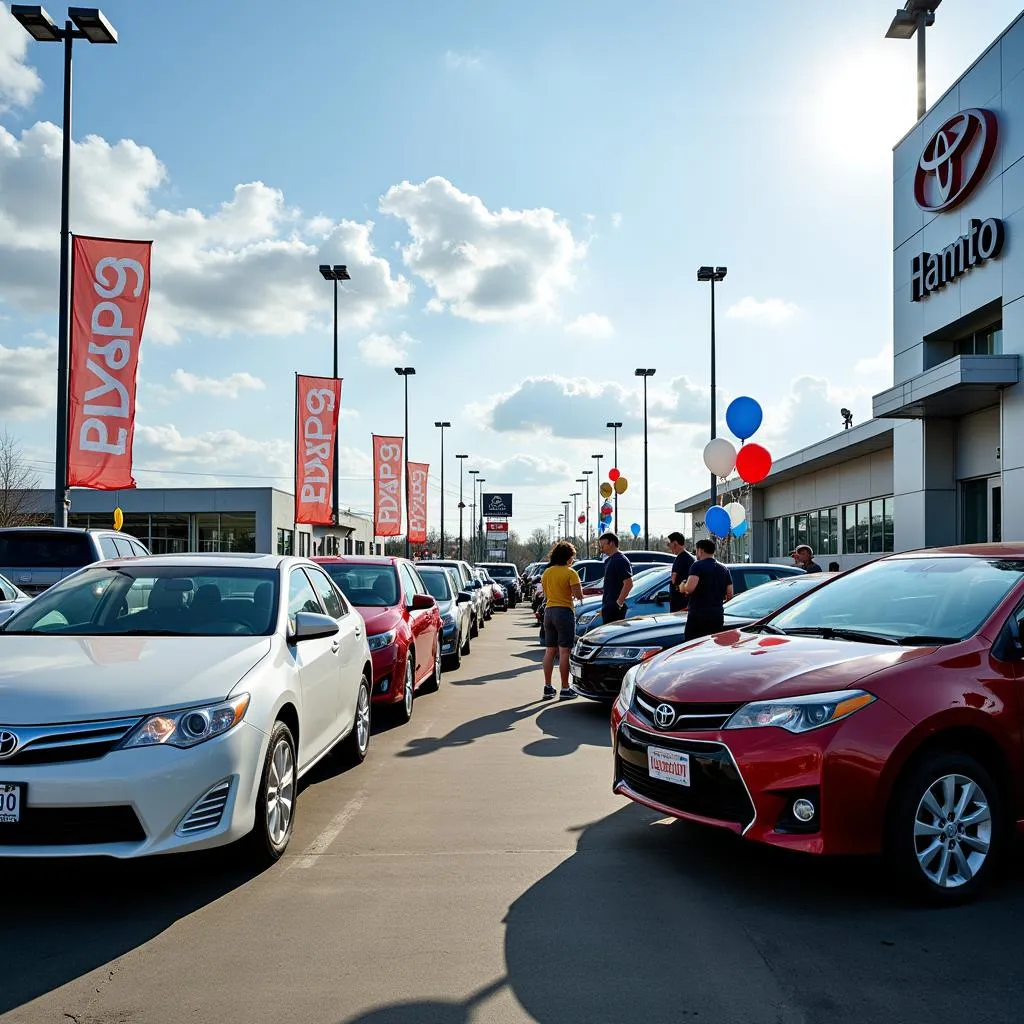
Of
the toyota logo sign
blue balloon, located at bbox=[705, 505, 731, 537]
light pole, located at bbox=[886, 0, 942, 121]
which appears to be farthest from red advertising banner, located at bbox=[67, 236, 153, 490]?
light pole, located at bbox=[886, 0, 942, 121]

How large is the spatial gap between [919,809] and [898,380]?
64.1 feet

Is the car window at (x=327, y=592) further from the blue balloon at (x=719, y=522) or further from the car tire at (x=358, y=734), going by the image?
the blue balloon at (x=719, y=522)

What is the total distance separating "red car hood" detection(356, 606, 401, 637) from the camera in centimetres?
950

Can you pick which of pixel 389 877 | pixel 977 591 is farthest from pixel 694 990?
pixel 977 591

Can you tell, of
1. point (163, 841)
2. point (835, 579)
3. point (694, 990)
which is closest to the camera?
point (694, 990)

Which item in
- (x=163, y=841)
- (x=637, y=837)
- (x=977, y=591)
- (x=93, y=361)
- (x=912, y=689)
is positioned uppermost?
(x=93, y=361)

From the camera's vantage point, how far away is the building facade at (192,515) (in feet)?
161

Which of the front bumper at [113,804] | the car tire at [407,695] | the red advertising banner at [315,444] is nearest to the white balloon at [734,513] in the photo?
the red advertising banner at [315,444]

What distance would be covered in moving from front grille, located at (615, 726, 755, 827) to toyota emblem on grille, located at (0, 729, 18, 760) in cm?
294

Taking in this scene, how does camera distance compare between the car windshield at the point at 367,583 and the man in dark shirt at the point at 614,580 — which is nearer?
the car windshield at the point at 367,583

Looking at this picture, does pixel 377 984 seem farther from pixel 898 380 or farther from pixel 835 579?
pixel 898 380

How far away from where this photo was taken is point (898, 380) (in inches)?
876

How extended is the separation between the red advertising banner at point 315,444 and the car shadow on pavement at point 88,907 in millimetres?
21219

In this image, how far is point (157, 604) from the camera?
6.03m
